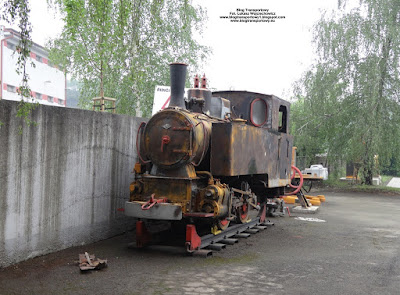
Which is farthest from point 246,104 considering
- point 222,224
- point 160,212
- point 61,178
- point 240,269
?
point 61,178

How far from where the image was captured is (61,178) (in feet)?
20.7

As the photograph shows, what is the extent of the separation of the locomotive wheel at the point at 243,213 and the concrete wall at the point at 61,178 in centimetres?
204

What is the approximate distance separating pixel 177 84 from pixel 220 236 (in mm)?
2678

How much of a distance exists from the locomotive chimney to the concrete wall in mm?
1111

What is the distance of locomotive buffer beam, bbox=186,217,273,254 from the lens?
21.1 feet

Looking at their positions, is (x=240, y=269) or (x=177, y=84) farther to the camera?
(x=177, y=84)

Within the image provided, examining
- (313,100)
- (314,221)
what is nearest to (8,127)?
(314,221)

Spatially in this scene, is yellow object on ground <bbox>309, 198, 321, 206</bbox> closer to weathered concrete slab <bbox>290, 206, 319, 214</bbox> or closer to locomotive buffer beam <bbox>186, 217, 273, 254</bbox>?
weathered concrete slab <bbox>290, 206, 319, 214</bbox>

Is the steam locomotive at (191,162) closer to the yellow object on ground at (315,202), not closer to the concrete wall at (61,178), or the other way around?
the concrete wall at (61,178)

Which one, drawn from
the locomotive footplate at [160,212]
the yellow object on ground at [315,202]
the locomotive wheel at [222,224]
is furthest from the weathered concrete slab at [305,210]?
the locomotive footplate at [160,212]

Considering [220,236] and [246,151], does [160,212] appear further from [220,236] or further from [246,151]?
[246,151]

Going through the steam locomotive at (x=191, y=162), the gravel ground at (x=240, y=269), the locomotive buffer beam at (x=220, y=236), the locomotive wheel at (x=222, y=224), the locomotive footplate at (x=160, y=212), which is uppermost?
the steam locomotive at (x=191, y=162)

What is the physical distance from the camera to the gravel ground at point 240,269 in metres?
4.88

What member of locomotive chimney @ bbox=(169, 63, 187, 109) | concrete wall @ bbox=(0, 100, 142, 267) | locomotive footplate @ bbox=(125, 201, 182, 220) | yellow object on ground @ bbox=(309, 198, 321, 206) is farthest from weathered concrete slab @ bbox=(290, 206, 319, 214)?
locomotive footplate @ bbox=(125, 201, 182, 220)
